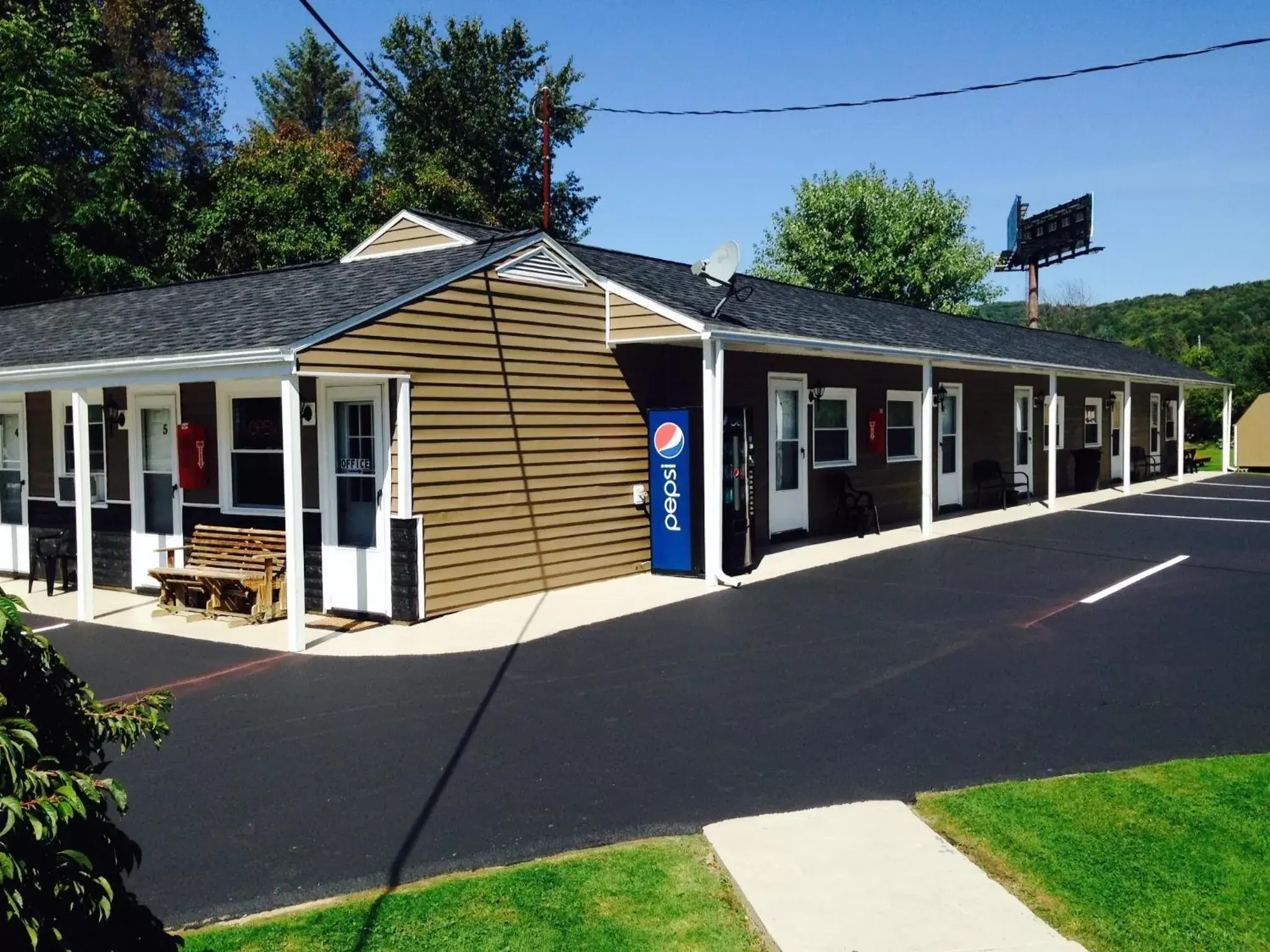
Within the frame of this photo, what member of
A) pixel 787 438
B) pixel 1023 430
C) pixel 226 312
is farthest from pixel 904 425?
pixel 226 312

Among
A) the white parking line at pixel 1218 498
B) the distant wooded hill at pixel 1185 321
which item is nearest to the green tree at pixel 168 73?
the white parking line at pixel 1218 498

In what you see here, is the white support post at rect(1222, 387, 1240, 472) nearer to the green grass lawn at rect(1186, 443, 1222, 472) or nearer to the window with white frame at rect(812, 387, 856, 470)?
the green grass lawn at rect(1186, 443, 1222, 472)

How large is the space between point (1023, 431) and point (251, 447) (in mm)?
15594

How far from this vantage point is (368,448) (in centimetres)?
1011

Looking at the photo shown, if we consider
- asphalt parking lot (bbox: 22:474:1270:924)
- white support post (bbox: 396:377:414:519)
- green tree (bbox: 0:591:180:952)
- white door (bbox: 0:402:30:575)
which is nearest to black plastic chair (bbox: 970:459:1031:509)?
asphalt parking lot (bbox: 22:474:1270:924)

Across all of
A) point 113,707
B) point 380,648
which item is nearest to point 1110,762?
point 113,707

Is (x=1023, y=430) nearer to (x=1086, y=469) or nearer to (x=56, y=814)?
(x=1086, y=469)

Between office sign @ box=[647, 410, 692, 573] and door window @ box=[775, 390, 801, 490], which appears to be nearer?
office sign @ box=[647, 410, 692, 573]

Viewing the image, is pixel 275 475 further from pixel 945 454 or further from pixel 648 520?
pixel 945 454

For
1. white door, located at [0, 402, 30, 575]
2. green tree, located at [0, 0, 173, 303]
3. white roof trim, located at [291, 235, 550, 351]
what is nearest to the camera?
white roof trim, located at [291, 235, 550, 351]

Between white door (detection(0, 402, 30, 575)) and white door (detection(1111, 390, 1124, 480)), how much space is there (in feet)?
74.5

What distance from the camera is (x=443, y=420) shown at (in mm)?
10164

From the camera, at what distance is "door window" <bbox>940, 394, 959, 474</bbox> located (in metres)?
18.2

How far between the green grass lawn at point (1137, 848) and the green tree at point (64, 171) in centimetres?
2467
